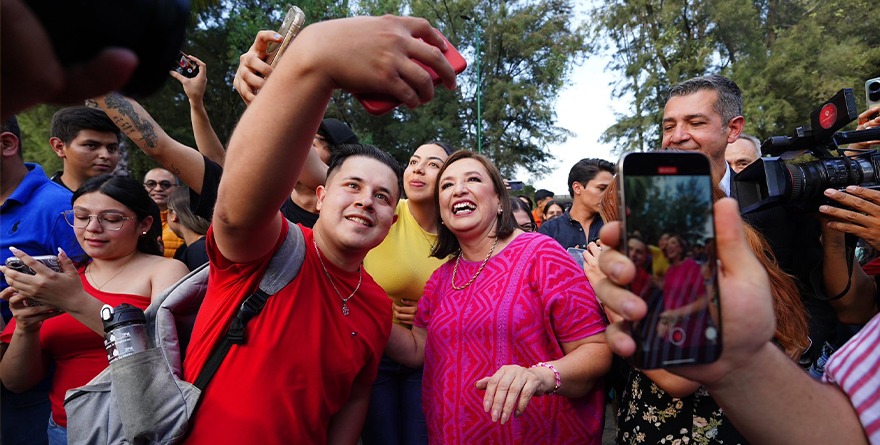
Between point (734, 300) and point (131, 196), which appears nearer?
point (734, 300)

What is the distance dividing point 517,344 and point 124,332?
1364 mm

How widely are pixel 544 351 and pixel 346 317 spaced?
806mm

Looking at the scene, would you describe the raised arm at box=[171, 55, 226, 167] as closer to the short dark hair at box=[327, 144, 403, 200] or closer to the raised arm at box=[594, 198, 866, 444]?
the short dark hair at box=[327, 144, 403, 200]

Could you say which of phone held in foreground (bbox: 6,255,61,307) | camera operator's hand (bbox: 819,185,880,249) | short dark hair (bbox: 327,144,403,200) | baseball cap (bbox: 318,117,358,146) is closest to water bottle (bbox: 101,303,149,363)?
phone held in foreground (bbox: 6,255,61,307)

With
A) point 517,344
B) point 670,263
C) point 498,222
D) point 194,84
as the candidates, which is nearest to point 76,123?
point 194,84

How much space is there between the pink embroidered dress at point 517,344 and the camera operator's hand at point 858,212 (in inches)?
38.6

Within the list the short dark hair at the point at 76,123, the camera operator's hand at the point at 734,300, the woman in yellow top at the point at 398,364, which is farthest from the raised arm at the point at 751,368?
the short dark hair at the point at 76,123

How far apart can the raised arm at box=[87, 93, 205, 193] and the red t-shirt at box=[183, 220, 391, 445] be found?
781 mm

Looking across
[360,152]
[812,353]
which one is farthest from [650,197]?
[812,353]

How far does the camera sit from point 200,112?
2.63m

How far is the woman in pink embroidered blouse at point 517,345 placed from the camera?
1.98m

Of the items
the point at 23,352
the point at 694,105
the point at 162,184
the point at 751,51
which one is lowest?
the point at 23,352

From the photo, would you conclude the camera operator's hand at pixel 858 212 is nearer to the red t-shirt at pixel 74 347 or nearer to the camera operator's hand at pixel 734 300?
the camera operator's hand at pixel 734 300

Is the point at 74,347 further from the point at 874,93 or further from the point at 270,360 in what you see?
the point at 874,93
